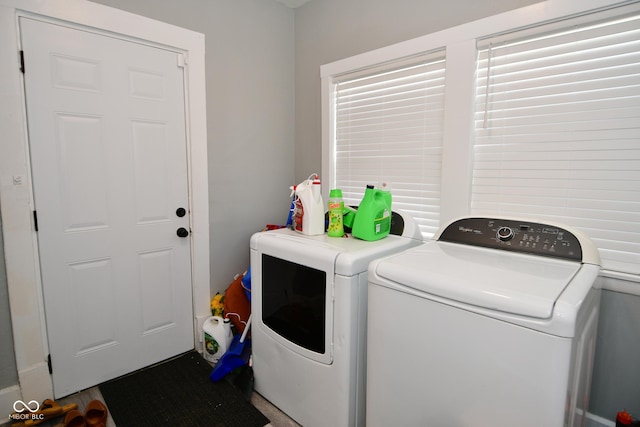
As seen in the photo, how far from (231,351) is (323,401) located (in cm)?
82

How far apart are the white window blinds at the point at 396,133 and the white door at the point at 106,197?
117 cm

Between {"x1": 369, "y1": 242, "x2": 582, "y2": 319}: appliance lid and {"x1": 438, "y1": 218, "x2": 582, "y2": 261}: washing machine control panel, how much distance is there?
4cm

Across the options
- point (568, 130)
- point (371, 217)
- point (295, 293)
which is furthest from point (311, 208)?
point (568, 130)

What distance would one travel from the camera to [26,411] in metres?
1.81

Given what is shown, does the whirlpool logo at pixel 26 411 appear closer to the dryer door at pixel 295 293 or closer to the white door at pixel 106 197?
the white door at pixel 106 197

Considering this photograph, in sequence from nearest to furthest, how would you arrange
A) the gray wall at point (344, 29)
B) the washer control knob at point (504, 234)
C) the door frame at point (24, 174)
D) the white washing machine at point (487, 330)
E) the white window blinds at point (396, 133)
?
the white washing machine at point (487, 330) → the washer control knob at point (504, 234) → the door frame at point (24, 174) → the gray wall at point (344, 29) → the white window blinds at point (396, 133)

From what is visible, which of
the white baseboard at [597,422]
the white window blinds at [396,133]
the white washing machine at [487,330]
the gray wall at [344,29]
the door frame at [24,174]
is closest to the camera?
the white washing machine at [487,330]

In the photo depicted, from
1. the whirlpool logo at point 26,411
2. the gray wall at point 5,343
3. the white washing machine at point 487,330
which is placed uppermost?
the white washing machine at point 487,330

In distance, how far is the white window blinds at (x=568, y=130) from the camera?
146 centimetres

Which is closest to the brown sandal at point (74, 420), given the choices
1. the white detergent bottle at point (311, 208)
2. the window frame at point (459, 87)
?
the white detergent bottle at point (311, 208)

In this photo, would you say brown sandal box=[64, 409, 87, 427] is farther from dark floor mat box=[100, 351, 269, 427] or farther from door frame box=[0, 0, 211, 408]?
door frame box=[0, 0, 211, 408]

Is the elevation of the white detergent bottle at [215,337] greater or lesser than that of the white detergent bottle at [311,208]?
lesser

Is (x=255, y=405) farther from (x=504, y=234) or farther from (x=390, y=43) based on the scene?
(x=390, y=43)

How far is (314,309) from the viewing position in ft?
5.18
